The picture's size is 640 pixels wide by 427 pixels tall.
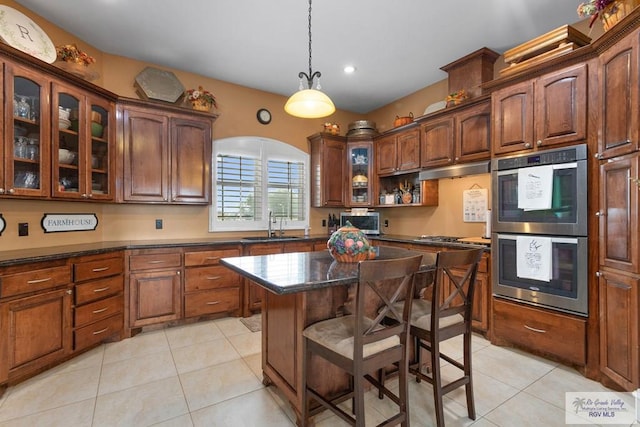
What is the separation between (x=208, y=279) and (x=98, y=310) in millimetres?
1024

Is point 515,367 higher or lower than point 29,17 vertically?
lower

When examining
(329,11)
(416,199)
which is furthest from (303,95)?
(416,199)

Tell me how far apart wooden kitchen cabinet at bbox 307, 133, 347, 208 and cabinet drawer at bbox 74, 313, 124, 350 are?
2.88 meters

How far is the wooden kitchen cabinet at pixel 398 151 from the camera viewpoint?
4059mm

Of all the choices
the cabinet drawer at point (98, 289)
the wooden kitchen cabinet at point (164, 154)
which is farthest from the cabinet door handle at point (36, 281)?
the wooden kitchen cabinet at point (164, 154)

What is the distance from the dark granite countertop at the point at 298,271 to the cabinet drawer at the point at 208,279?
1.54m

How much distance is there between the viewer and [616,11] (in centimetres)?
204

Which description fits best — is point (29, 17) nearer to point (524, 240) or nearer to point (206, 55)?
point (206, 55)

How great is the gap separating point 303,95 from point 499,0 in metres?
1.90

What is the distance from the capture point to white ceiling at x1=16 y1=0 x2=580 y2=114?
2631 mm

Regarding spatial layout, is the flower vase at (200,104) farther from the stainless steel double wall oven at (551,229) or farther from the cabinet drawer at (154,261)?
the stainless steel double wall oven at (551,229)

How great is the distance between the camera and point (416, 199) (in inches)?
166
